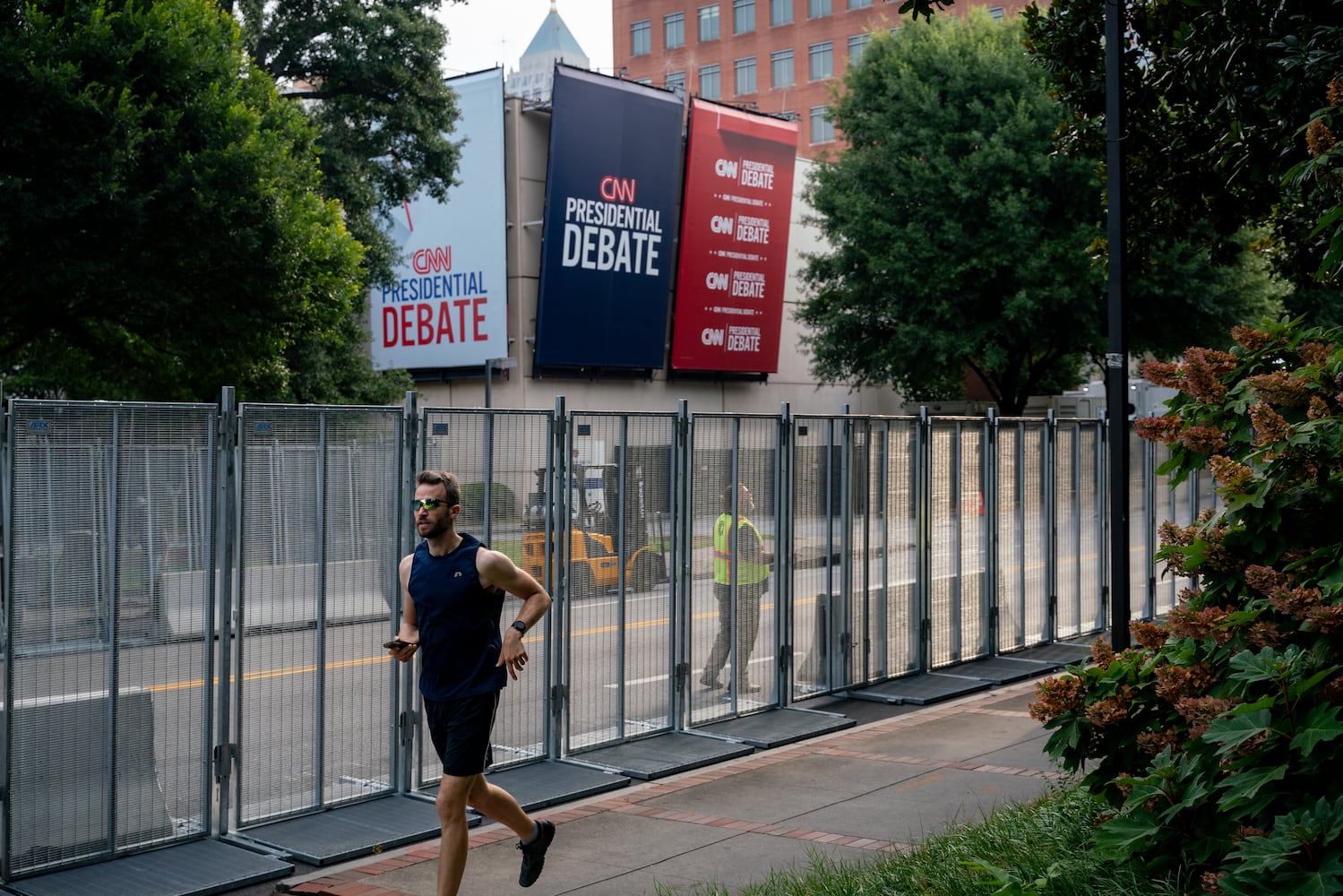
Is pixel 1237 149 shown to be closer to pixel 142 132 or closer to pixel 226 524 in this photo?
pixel 226 524

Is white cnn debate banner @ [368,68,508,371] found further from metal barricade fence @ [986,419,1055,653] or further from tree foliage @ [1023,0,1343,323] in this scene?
tree foliage @ [1023,0,1343,323]

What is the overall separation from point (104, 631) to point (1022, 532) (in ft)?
32.6

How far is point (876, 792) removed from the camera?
8898 millimetres

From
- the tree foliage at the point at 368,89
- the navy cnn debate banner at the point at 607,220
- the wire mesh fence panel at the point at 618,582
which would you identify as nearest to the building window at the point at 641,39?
the navy cnn debate banner at the point at 607,220

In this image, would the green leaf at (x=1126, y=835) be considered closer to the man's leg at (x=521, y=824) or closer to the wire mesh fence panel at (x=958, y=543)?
the man's leg at (x=521, y=824)

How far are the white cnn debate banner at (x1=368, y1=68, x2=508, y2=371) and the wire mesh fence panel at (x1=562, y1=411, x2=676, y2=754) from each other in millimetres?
25226

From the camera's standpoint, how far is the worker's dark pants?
11383 millimetres

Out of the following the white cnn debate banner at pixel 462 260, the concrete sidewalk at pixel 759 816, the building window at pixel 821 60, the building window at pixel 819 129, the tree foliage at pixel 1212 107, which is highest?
the building window at pixel 821 60

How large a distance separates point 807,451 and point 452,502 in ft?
19.3

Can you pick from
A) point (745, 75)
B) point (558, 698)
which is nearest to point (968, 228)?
point (558, 698)

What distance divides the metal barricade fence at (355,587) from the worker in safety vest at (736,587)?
0.08 ft

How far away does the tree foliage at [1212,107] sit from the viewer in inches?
321

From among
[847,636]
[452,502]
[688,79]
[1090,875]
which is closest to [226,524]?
[452,502]

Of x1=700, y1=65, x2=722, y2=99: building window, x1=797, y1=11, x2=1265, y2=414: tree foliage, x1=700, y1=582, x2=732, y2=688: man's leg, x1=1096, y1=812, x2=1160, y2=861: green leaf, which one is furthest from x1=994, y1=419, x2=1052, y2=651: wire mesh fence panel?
x1=700, y1=65, x2=722, y2=99: building window
